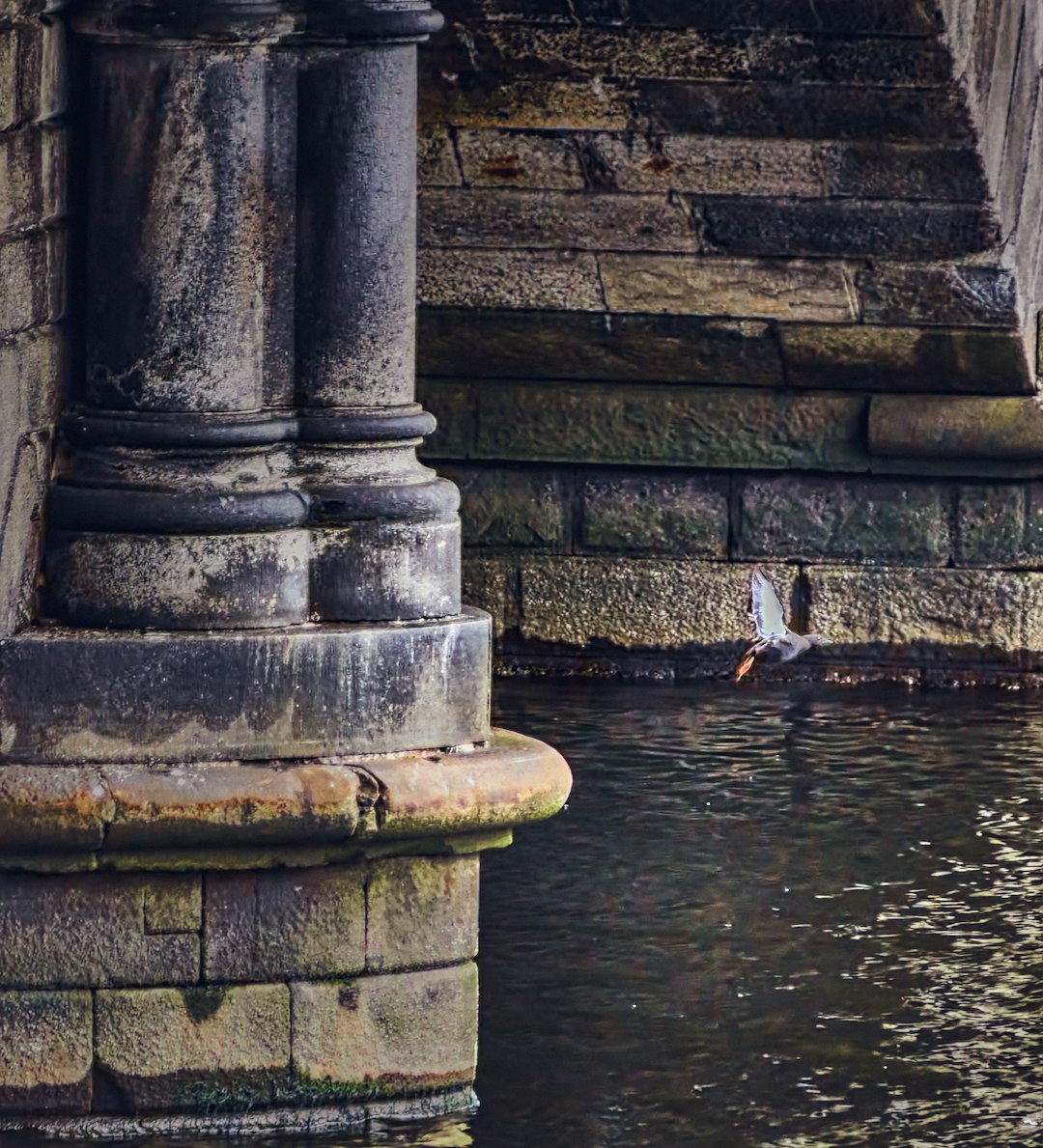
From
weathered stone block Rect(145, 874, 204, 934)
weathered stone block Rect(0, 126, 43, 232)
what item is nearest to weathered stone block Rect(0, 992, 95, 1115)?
weathered stone block Rect(145, 874, 204, 934)

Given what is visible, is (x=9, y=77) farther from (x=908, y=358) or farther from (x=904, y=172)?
(x=908, y=358)

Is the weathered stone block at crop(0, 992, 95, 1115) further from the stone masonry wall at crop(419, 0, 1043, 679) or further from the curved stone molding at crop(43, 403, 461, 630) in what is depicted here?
the stone masonry wall at crop(419, 0, 1043, 679)

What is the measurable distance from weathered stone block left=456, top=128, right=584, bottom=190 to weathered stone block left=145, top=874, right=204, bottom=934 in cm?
403

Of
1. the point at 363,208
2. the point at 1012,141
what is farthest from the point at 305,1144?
the point at 1012,141

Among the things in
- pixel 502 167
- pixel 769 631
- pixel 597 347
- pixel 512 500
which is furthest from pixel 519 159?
pixel 769 631

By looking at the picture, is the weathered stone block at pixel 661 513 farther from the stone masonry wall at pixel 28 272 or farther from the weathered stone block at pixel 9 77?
the weathered stone block at pixel 9 77

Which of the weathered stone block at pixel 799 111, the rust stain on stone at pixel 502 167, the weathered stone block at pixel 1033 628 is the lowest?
the weathered stone block at pixel 1033 628

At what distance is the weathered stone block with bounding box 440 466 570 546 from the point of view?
984 centimetres

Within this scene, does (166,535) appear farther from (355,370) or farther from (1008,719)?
(1008,719)

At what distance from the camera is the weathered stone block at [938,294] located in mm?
9227

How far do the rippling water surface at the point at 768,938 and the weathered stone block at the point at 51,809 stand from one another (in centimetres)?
62

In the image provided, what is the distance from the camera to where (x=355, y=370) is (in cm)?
520

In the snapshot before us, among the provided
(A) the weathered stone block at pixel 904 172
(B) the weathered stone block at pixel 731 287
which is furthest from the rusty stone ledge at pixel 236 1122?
(B) the weathered stone block at pixel 731 287

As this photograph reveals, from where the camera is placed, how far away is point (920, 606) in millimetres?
9797
